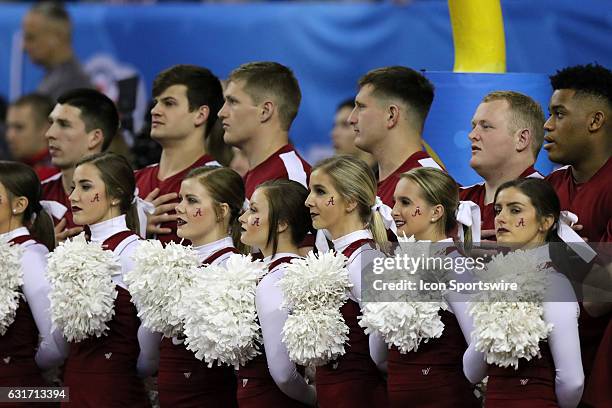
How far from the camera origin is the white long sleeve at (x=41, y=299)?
19.8 feet

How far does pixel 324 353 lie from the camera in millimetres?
5082

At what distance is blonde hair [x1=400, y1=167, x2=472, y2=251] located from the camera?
17.1ft

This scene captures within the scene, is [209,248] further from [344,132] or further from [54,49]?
[54,49]

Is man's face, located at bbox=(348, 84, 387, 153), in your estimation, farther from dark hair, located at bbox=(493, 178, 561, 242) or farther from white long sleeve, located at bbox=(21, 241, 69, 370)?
white long sleeve, located at bbox=(21, 241, 69, 370)

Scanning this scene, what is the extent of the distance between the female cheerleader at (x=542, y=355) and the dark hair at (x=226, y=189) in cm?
146

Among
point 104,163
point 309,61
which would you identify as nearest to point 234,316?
point 104,163

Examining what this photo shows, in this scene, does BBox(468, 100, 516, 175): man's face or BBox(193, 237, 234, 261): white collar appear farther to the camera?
BBox(193, 237, 234, 261): white collar

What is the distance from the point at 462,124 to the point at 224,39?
17.0 feet

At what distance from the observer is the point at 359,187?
5387mm

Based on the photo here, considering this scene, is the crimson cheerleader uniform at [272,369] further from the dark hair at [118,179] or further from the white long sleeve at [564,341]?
the white long sleeve at [564,341]

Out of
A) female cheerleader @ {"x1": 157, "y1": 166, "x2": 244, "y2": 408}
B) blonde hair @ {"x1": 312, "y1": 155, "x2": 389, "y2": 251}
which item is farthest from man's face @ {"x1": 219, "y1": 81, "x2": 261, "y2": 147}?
blonde hair @ {"x1": 312, "y1": 155, "x2": 389, "y2": 251}

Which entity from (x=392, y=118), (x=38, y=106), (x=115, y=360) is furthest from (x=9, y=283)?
(x=38, y=106)

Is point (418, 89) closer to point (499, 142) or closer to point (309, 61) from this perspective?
point (499, 142)

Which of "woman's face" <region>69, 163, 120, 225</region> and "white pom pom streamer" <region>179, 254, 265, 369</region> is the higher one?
"woman's face" <region>69, 163, 120, 225</region>
